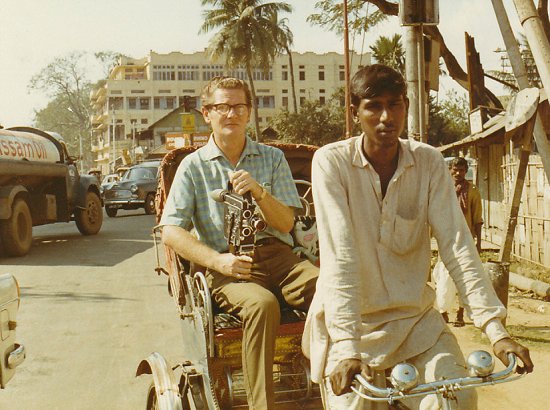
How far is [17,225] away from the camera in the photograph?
48.5 feet

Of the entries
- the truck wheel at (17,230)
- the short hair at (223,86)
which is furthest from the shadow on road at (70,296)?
the short hair at (223,86)

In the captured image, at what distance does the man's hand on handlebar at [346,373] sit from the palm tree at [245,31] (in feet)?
163

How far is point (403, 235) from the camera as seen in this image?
2607mm

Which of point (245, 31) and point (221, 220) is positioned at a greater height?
point (245, 31)

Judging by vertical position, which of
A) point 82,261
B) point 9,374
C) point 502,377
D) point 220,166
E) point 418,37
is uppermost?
point 418,37

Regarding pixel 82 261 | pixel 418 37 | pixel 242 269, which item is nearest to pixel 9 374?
pixel 242 269

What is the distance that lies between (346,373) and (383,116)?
2.97 feet

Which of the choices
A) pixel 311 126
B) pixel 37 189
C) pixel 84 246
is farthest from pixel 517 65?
pixel 311 126

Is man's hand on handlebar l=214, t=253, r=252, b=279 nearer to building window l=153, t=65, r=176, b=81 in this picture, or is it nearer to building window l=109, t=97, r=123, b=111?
building window l=109, t=97, r=123, b=111

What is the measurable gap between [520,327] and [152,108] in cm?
9145

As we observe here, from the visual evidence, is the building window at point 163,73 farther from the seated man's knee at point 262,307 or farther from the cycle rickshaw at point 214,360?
the seated man's knee at point 262,307

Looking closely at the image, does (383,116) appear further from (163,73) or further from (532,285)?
(163,73)

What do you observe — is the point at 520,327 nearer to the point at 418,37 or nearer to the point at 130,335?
the point at 418,37

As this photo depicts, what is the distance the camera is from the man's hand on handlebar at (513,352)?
226 centimetres
